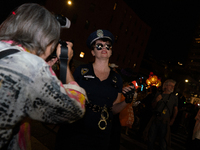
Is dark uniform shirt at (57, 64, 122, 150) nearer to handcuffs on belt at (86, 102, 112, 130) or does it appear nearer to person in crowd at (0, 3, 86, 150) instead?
handcuffs on belt at (86, 102, 112, 130)

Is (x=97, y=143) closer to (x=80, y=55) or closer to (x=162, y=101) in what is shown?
(x=162, y=101)

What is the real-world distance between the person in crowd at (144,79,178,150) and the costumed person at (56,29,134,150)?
9.62 ft

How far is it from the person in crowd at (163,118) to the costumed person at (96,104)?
2931 millimetres

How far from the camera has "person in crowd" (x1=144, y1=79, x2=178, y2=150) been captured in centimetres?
435

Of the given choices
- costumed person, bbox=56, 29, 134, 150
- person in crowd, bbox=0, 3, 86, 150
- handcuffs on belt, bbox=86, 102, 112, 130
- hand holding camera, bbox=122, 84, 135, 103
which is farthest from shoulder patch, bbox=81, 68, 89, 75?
person in crowd, bbox=0, 3, 86, 150

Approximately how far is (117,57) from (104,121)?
27.9 meters

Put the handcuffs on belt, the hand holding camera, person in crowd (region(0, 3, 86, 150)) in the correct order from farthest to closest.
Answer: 1. the hand holding camera
2. the handcuffs on belt
3. person in crowd (region(0, 3, 86, 150))

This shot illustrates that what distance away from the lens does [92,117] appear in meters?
1.77

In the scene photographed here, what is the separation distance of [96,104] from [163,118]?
351 cm

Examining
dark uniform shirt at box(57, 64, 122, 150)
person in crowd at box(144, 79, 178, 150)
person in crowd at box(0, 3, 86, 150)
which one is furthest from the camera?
person in crowd at box(144, 79, 178, 150)

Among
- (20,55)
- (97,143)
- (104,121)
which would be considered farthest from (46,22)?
(97,143)

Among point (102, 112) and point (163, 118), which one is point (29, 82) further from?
point (163, 118)

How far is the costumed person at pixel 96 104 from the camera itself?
167cm

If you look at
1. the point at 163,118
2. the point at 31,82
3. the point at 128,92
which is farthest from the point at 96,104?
the point at 163,118
